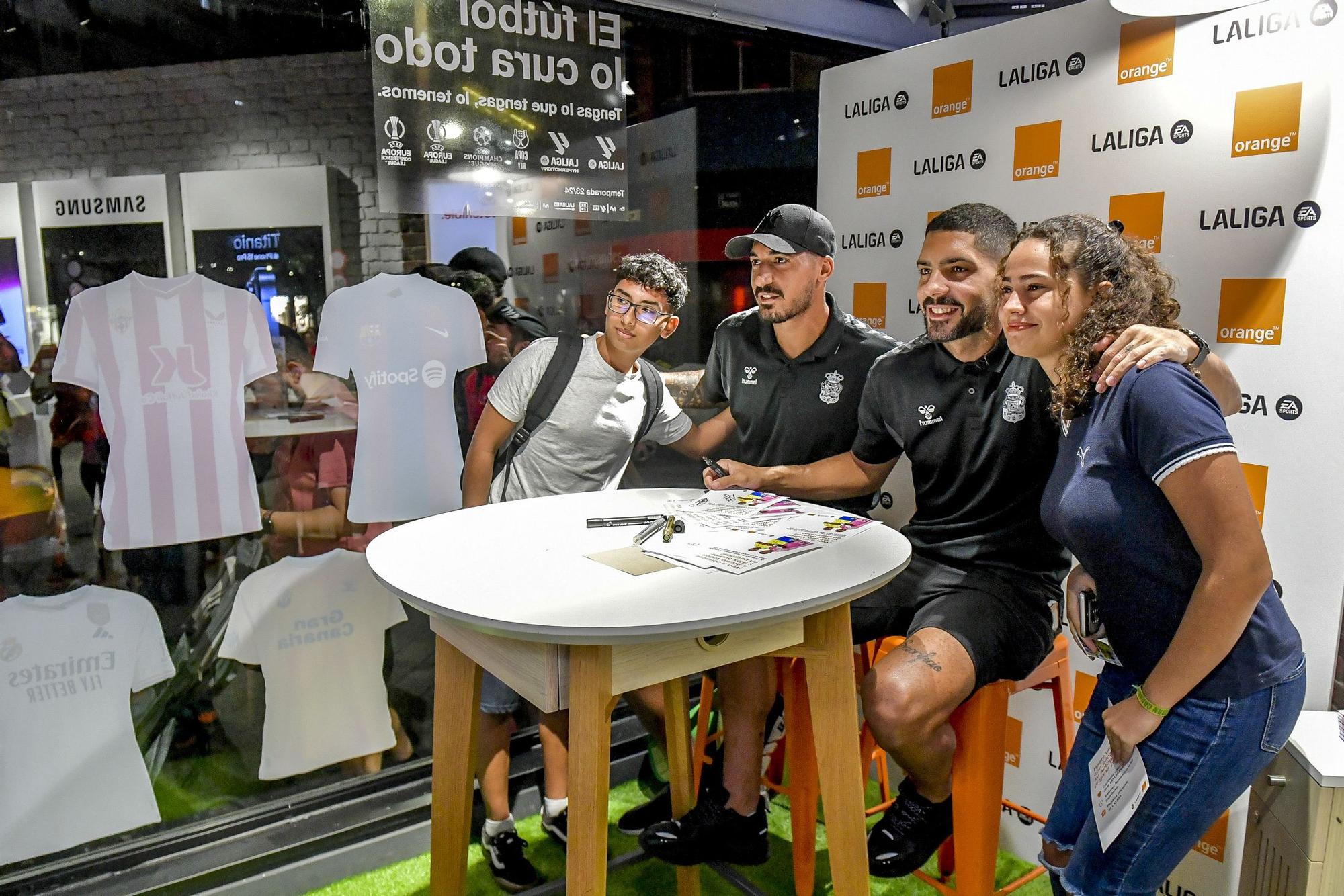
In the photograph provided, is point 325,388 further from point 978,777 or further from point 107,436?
point 978,777

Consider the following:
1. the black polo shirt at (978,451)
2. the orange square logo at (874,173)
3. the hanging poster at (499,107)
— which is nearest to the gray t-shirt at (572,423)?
the hanging poster at (499,107)

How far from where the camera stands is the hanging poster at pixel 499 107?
2.50 meters

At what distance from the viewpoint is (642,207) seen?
2957 millimetres

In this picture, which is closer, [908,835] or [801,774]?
[908,835]

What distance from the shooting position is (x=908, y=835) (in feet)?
6.59

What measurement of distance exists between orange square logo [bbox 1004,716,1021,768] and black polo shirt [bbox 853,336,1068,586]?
634 millimetres

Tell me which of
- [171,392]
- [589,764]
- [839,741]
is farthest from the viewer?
[171,392]

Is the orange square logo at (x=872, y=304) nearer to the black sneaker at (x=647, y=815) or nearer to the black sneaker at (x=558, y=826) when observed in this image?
the black sneaker at (x=647, y=815)

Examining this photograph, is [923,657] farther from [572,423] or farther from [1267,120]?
[1267,120]

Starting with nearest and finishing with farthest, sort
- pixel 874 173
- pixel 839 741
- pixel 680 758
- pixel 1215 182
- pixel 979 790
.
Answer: pixel 839 741
pixel 979 790
pixel 1215 182
pixel 680 758
pixel 874 173

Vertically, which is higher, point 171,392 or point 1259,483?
point 171,392

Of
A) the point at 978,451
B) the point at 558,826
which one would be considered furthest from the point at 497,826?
the point at 978,451

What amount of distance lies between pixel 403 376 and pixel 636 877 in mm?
1624

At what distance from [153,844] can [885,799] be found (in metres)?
2.10
